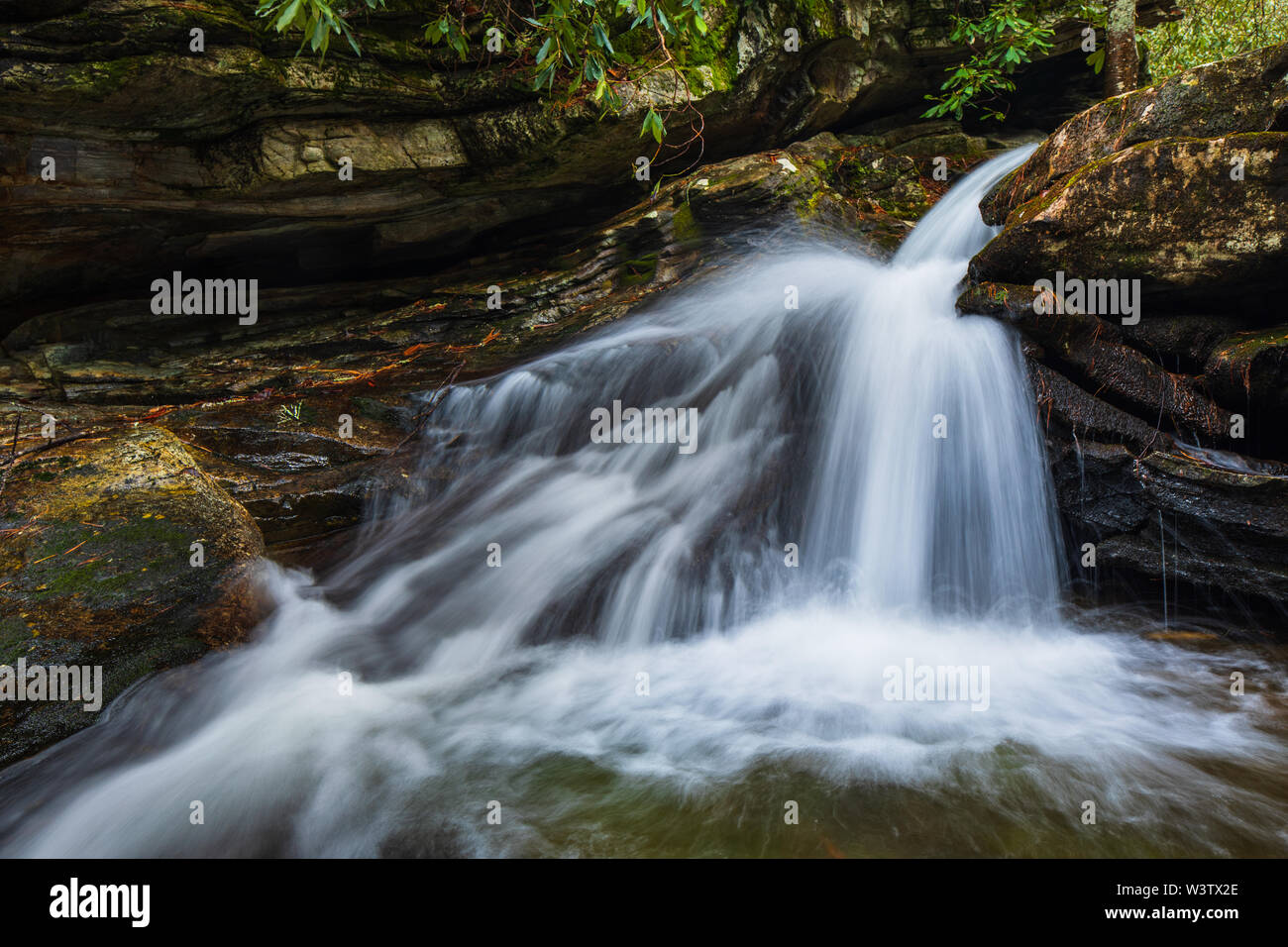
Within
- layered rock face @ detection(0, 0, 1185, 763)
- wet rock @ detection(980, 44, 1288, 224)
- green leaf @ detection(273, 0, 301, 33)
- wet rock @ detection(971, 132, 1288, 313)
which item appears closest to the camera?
green leaf @ detection(273, 0, 301, 33)

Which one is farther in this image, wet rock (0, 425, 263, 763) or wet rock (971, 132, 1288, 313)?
wet rock (971, 132, 1288, 313)

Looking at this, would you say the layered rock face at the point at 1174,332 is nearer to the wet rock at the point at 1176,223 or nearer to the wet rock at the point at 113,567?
the wet rock at the point at 1176,223

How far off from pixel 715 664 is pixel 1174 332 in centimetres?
371

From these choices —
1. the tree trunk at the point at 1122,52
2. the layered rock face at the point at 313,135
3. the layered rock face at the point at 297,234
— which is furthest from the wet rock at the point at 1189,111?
the layered rock face at the point at 313,135

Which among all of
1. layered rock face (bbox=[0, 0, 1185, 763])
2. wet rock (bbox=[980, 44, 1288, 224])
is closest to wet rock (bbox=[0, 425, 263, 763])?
layered rock face (bbox=[0, 0, 1185, 763])

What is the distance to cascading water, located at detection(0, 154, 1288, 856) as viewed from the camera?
2615 mm

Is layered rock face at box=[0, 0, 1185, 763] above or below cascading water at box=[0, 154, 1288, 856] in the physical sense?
above

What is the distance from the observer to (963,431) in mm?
4953

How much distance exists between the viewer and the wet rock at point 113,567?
3.16 m

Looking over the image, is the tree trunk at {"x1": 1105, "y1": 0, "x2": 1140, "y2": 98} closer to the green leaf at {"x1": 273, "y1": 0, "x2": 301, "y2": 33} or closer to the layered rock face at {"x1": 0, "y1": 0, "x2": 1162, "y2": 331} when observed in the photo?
the layered rock face at {"x1": 0, "y1": 0, "x2": 1162, "y2": 331}

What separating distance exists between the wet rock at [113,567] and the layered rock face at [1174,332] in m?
5.34

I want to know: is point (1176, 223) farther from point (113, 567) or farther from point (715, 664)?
point (113, 567)

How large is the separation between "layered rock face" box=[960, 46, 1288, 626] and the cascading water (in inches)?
13.4

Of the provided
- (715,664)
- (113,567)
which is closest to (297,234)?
(113,567)
